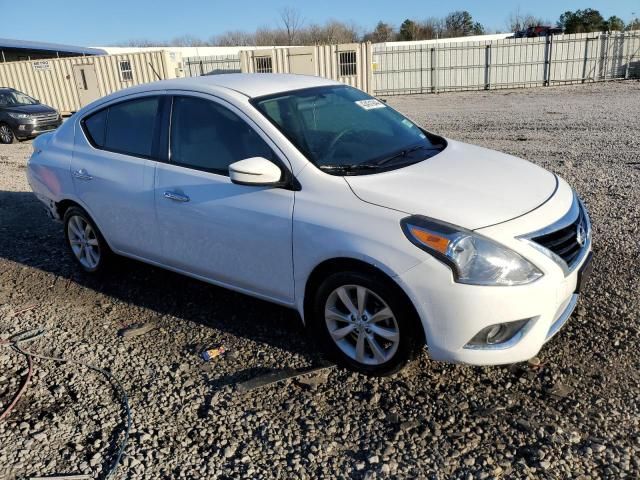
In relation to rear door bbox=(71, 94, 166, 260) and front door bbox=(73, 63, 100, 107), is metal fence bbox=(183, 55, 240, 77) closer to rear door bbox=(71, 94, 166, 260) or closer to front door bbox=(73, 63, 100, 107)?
front door bbox=(73, 63, 100, 107)

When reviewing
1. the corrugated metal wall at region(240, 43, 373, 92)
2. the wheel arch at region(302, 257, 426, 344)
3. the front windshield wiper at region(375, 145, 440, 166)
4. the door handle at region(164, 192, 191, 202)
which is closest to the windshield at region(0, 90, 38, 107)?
the corrugated metal wall at region(240, 43, 373, 92)

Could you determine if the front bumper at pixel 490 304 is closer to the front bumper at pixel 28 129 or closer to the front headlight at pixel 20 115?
the front bumper at pixel 28 129

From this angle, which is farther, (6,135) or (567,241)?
(6,135)

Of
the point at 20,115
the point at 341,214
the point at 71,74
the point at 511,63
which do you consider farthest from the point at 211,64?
the point at 341,214

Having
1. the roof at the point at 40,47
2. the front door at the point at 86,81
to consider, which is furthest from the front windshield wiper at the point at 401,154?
the roof at the point at 40,47

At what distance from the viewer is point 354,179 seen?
3.20 m

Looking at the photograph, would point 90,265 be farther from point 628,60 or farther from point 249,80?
point 628,60

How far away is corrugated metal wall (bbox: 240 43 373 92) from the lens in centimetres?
2206

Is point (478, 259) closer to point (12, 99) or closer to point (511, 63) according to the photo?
point (12, 99)

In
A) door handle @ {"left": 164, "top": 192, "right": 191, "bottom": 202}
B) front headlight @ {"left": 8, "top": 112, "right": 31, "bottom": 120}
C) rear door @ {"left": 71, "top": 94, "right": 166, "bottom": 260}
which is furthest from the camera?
front headlight @ {"left": 8, "top": 112, "right": 31, "bottom": 120}

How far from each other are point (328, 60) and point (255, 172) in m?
20.2

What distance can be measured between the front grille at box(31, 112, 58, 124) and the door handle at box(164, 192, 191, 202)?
1388cm

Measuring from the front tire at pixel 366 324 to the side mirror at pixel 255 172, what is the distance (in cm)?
69

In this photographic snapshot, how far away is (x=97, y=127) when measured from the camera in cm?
465
